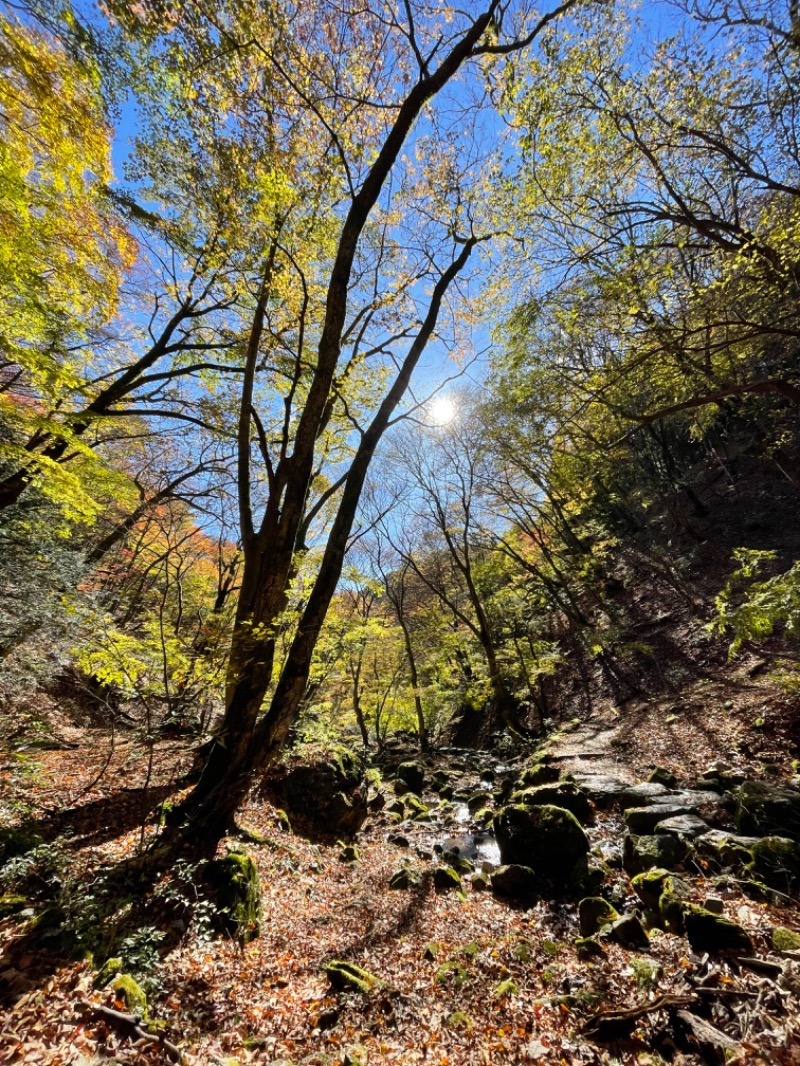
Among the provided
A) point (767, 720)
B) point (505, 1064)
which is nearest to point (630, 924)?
point (505, 1064)

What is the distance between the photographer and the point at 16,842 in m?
4.20

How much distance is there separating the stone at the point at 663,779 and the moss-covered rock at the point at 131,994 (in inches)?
323

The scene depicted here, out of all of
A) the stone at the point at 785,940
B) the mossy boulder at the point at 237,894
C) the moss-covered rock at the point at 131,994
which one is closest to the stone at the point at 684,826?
the stone at the point at 785,940

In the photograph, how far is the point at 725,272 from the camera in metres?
6.57

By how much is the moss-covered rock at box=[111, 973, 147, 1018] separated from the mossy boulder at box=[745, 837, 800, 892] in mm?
5895

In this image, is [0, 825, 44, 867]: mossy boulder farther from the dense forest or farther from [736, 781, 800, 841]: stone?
[736, 781, 800, 841]: stone

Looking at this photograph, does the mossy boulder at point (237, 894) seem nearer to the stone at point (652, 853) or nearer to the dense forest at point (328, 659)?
the dense forest at point (328, 659)

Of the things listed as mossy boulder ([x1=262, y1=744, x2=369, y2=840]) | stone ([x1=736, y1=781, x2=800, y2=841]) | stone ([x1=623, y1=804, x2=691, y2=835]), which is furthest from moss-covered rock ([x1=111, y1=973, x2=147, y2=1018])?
stone ([x1=736, y1=781, x2=800, y2=841])

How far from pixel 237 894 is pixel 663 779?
7.60 meters

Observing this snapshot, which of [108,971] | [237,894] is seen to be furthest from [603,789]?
[108,971]

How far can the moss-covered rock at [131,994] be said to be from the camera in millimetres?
2967

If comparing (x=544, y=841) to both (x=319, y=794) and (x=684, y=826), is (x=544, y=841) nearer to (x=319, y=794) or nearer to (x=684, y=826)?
(x=684, y=826)

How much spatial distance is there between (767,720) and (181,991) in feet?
32.7

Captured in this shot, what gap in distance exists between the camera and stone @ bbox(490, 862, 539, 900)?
226 inches
